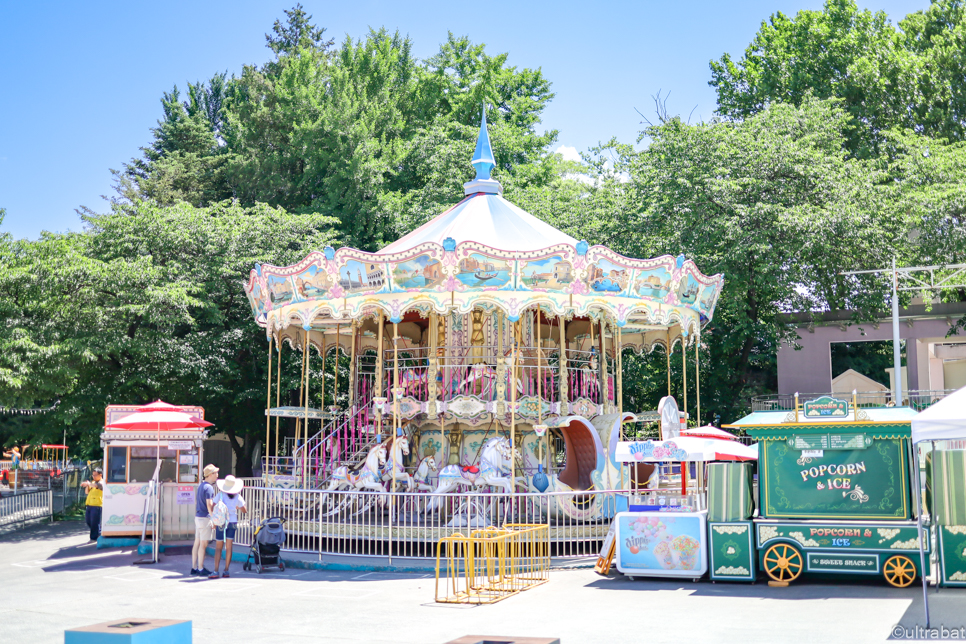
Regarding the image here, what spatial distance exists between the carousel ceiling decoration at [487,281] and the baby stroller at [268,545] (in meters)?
4.48

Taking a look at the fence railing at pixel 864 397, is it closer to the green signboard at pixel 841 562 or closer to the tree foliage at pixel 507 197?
the tree foliage at pixel 507 197

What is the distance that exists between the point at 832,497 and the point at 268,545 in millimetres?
8611

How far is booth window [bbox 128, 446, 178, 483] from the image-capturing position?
18.5m

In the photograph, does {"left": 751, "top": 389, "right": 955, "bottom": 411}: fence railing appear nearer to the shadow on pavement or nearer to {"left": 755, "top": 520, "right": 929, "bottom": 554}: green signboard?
{"left": 755, "top": 520, "right": 929, "bottom": 554}: green signboard

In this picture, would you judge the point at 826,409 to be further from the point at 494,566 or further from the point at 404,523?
the point at 404,523

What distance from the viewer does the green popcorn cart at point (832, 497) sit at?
11.6m

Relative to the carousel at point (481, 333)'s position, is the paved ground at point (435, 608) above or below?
below

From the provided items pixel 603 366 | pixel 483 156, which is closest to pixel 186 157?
pixel 483 156

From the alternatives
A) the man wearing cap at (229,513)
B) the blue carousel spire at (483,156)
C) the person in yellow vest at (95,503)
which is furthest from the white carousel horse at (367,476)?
the blue carousel spire at (483,156)

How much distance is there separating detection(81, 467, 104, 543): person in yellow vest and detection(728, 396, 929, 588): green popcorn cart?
12880 mm

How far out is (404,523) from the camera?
15.2m

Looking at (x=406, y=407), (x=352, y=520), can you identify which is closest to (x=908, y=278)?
(x=406, y=407)

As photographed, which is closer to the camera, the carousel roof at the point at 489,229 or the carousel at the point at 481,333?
the carousel at the point at 481,333

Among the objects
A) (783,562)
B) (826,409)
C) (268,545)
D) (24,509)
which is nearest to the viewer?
(783,562)
